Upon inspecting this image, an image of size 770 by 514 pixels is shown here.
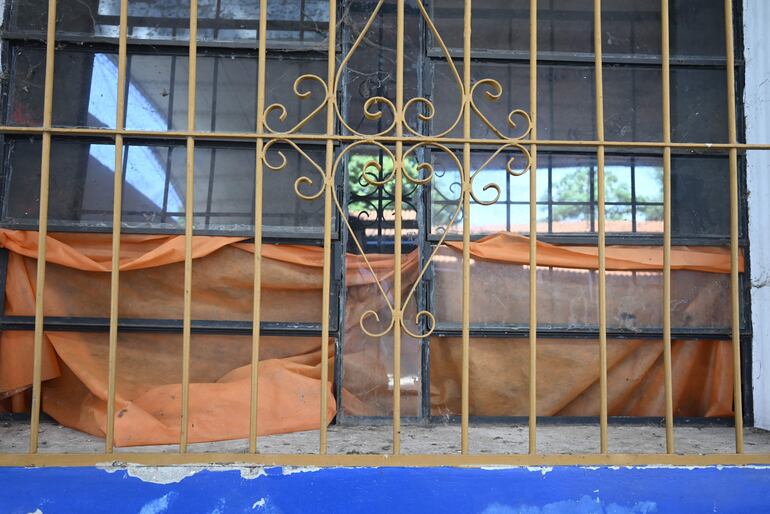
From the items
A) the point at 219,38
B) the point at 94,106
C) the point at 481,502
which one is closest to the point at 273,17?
the point at 219,38

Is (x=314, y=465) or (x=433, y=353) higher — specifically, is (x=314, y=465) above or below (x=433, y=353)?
below

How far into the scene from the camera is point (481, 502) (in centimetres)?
213

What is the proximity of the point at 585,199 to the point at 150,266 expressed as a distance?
1.95 m

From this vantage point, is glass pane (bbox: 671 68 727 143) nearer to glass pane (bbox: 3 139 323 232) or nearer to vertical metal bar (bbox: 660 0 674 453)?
vertical metal bar (bbox: 660 0 674 453)

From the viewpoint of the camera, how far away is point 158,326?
2793mm

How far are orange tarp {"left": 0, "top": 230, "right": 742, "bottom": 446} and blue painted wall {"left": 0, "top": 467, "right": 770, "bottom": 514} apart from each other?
615 mm

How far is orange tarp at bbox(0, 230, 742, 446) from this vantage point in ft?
9.04

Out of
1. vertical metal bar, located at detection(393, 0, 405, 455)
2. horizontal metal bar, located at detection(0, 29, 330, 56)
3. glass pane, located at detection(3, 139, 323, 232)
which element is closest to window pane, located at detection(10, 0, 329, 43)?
horizontal metal bar, located at detection(0, 29, 330, 56)

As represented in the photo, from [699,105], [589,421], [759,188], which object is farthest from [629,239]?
[589,421]

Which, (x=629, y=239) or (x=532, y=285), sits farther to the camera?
(x=629, y=239)

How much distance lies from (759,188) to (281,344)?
2208mm

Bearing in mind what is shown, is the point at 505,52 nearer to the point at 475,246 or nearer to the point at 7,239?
the point at 475,246

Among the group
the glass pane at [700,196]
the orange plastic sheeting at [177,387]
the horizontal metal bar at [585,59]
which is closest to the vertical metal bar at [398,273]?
the orange plastic sheeting at [177,387]

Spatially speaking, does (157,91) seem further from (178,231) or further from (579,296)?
(579,296)
